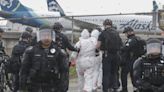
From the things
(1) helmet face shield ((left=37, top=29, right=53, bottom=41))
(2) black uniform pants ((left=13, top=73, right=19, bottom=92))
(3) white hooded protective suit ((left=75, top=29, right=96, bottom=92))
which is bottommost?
(2) black uniform pants ((left=13, top=73, right=19, bottom=92))

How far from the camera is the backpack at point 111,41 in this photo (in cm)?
1269

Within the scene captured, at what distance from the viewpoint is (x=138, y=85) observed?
7.91 metres

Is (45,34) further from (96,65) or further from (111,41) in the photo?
(96,65)

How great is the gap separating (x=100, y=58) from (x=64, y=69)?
5.22 m

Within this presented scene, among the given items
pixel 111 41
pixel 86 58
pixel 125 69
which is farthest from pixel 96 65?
pixel 111 41

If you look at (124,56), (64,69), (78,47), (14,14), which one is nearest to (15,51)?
(78,47)

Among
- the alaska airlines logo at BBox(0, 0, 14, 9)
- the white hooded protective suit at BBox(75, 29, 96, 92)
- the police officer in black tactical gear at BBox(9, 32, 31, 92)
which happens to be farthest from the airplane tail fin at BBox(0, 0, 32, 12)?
the police officer in black tactical gear at BBox(9, 32, 31, 92)

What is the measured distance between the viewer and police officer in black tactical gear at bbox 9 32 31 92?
1256cm

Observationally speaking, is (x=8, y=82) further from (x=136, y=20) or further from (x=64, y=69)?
(x=136, y=20)

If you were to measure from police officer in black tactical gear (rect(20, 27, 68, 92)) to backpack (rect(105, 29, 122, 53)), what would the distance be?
445cm

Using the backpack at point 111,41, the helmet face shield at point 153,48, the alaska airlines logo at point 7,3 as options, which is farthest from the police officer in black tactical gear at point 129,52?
the alaska airlines logo at point 7,3

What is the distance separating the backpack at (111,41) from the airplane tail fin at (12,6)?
110 ft

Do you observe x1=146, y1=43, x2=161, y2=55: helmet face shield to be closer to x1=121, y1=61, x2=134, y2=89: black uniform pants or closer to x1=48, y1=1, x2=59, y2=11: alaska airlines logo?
x1=121, y1=61, x2=134, y2=89: black uniform pants

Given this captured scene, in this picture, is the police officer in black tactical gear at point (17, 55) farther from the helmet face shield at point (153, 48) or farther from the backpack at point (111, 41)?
the helmet face shield at point (153, 48)
